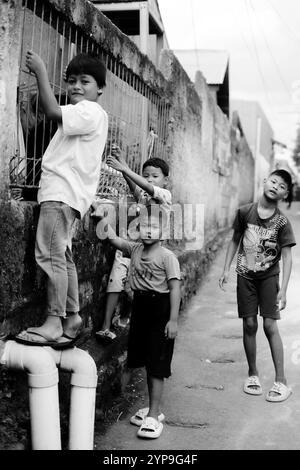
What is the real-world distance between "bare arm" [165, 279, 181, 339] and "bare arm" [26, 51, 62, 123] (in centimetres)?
136

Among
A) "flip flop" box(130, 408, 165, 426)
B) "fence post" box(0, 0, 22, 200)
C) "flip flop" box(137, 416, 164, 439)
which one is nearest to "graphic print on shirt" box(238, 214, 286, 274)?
"flip flop" box(130, 408, 165, 426)

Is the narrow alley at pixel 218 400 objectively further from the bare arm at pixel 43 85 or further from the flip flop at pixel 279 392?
the bare arm at pixel 43 85

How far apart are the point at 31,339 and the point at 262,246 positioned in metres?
2.12

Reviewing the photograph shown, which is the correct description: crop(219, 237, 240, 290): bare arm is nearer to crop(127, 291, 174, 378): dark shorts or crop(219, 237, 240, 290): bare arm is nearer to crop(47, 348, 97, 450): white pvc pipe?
crop(127, 291, 174, 378): dark shorts

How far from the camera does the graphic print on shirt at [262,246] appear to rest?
4.22 metres

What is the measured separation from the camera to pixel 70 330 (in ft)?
9.91

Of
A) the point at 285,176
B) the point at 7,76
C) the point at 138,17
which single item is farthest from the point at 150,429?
the point at 138,17

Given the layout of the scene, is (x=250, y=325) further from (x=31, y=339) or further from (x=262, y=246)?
(x=31, y=339)

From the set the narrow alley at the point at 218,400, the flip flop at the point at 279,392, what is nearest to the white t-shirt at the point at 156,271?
the narrow alley at the point at 218,400

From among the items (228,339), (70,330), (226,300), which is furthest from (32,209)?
(226,300)

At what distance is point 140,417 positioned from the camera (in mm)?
3637

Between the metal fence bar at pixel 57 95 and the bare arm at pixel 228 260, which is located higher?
the metal fence bar at pixel 57 95

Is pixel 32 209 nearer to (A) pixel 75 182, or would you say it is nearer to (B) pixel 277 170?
(A) pixel 75 182

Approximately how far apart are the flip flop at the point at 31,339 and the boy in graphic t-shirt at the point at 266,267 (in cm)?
192
